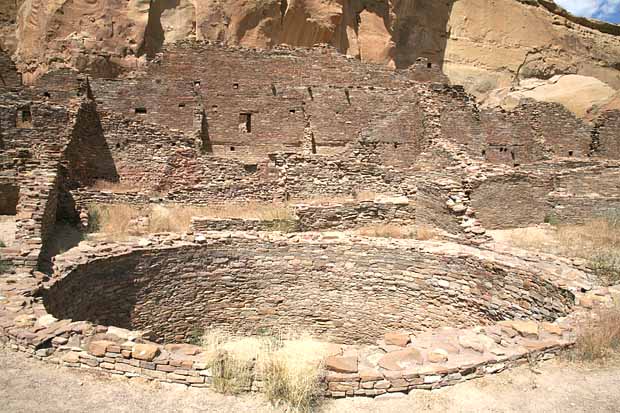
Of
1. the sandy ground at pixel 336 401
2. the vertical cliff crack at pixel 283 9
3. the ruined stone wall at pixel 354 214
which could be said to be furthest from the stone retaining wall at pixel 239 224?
the vertical cliff crack at pixel 283 9

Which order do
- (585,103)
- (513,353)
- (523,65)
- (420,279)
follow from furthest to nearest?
(523,65) < (585,103) < (420,279) < (513,353)

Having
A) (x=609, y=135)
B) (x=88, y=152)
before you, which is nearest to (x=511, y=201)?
(x=609, y=135)

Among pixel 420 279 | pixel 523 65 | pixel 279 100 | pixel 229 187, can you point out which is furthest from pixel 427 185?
pixel 523 65

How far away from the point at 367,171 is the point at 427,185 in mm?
2068

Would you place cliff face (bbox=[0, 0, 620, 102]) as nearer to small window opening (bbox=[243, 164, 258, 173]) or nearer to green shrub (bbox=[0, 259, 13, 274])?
small window opening (bbox=[243, 164, 258, 173])

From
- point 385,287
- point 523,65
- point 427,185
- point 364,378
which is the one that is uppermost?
point 523,65

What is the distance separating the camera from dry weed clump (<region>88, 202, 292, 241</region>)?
32.2ft

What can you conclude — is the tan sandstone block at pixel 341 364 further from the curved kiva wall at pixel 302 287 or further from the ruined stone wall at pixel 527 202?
the ruined stone wall at pixel 527 202

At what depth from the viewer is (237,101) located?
15.8m

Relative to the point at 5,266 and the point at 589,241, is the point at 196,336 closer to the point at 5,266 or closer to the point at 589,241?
the point at 5,266

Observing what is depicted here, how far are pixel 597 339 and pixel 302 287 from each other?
4712mm

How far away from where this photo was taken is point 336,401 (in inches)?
152

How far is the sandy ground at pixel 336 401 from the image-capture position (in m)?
3.73

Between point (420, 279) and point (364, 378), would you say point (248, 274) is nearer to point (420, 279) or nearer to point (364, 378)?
point (420, 279)
